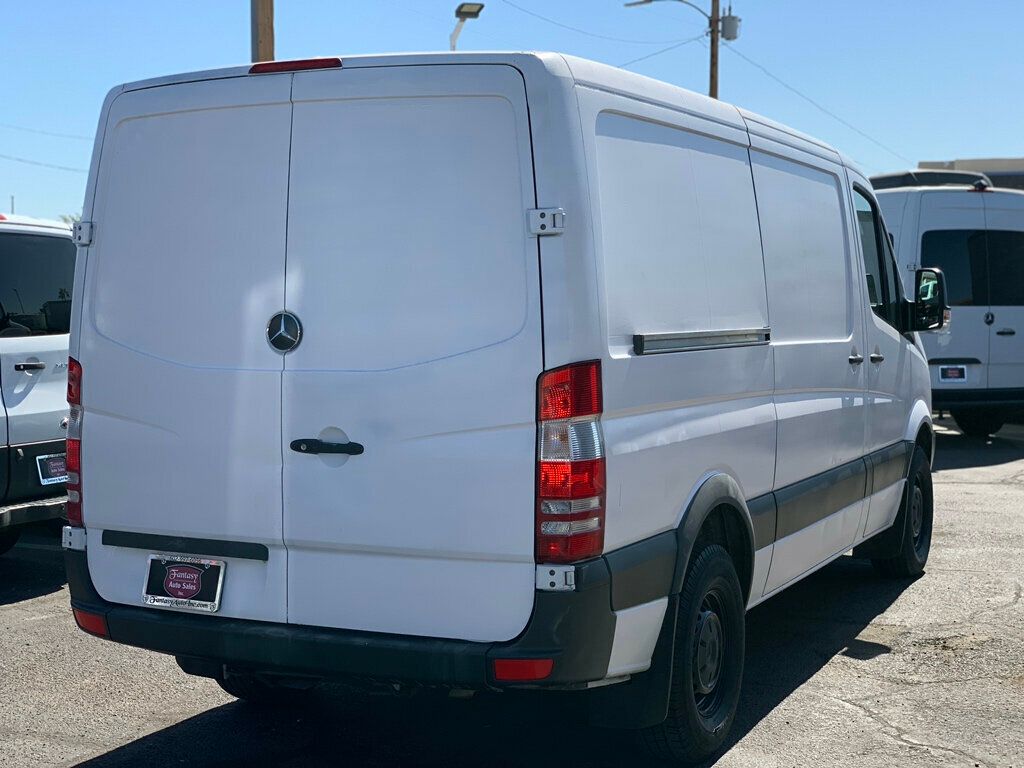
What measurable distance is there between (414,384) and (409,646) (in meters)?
0.77

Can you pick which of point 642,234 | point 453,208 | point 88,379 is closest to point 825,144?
point 642,234

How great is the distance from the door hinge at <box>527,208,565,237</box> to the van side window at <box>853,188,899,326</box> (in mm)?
3345

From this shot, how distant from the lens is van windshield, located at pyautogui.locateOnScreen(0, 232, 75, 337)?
7.23 meters

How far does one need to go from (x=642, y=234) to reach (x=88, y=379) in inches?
74.8

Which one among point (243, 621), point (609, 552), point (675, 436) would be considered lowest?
point (243, 621)

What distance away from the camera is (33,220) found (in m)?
7.68

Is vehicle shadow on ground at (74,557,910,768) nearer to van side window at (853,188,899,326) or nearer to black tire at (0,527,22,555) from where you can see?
→ van side window at (853,188,899,326)

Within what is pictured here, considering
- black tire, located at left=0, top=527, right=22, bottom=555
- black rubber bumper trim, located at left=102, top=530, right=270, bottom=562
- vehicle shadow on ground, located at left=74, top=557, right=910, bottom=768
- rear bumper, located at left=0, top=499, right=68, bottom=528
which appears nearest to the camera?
black rubber bumper trim, located at left=102, top=530, right=270, bottom=562

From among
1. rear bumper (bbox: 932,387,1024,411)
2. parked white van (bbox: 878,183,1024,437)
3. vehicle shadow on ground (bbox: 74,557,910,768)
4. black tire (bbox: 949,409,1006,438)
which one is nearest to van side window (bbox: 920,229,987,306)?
parked white van (bbox: 878,183,1024,437)

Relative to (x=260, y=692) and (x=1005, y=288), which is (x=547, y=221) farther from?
(x=1005, y=288)

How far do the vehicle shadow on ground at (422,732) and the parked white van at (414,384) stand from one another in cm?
43

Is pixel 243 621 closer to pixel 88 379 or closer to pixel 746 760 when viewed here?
pixel 88 379

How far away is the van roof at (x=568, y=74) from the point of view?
3.90 metres

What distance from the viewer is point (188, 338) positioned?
424 centimetres
